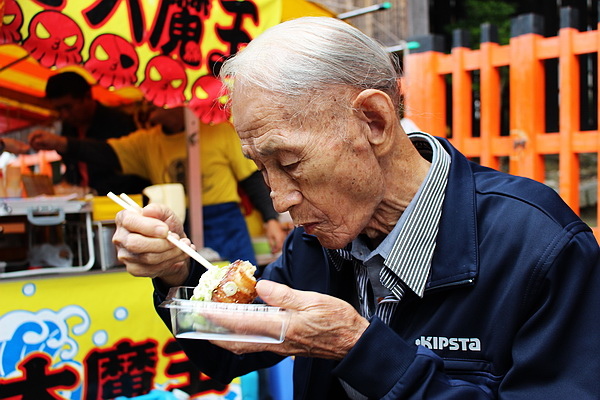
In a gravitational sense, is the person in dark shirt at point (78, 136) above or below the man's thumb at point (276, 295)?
above

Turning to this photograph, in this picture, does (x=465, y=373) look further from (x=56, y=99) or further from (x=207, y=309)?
(x=56, y=99)

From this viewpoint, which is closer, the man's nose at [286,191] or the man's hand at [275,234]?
the man's nose at [286,191]

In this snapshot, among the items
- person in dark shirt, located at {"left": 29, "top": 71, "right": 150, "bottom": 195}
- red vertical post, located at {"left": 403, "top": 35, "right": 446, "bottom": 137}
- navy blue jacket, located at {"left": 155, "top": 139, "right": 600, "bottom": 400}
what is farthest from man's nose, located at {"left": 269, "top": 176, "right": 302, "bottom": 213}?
red vertical post, located at {"left": 403, "top": 35, "right": 446, "bottom": 137}

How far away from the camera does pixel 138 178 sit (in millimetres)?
4762

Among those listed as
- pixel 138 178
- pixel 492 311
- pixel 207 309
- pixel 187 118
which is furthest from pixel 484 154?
pixel 207 309

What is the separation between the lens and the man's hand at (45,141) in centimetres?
443

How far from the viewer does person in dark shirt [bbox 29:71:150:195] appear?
454 cm

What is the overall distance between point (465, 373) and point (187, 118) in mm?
3416

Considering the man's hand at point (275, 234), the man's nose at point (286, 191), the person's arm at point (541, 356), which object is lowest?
the man's hand at point (275, 234)

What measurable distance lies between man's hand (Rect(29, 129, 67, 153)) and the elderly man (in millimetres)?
3264

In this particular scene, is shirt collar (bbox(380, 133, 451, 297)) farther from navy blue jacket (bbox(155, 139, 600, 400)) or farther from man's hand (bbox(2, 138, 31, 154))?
man's hand (bbox(2, 138, 31, 154))

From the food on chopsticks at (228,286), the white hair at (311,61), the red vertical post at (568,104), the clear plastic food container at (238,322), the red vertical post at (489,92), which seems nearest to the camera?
the clear plastic food container at (238,322)

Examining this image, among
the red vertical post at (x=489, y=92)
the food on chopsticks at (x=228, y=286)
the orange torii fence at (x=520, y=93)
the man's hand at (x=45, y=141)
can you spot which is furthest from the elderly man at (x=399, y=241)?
the red vertical post at (x=489, y=92)

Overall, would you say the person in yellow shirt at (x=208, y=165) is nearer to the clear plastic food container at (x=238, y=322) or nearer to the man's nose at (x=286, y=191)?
the man's nose at (x=286, y=191)
